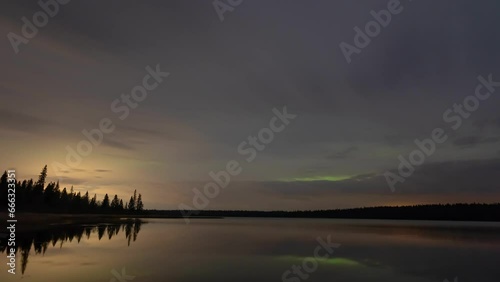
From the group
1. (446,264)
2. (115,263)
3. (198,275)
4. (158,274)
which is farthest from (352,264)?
(115,263)

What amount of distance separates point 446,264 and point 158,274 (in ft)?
85.4

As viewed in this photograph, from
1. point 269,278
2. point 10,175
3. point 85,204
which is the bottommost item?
point 269,278

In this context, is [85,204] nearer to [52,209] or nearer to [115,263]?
[52,209]

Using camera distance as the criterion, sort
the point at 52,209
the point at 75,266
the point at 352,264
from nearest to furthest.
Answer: the point at 75,266
the point at 352,264
the point at 52,209

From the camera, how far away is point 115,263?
2756 centimetres

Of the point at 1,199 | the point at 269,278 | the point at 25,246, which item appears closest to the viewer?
the point at 269,278

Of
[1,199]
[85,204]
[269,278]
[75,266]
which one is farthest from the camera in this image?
[85,204]

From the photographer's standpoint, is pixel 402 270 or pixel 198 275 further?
pixel 402 270

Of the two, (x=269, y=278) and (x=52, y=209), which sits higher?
(x=52, y=209)

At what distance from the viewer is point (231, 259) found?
32.1 meters

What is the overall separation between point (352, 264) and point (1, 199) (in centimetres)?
9703

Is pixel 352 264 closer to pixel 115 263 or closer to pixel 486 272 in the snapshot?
pixel 486 272

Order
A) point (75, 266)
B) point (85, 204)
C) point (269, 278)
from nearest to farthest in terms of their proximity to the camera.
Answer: point (269, 278) → point (75, 266) → point (85, 204)

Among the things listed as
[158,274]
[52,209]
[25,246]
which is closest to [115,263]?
[158,274]
